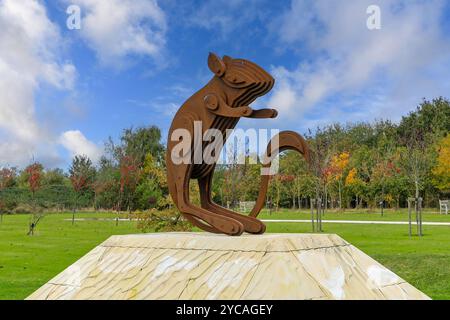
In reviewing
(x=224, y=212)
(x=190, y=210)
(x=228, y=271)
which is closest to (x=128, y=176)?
(x=224, y=212)

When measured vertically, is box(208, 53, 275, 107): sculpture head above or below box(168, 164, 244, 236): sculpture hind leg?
above

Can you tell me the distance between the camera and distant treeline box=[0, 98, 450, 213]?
1022 inches

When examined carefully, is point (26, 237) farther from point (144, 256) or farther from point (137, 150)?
point (137, 150)

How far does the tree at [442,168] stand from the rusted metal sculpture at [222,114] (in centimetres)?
2321

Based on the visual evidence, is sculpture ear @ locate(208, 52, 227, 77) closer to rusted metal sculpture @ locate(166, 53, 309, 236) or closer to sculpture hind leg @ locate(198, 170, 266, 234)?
rusted metal sculpture @ locate(166, 53, 309, 236)

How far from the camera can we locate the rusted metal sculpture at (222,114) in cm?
515

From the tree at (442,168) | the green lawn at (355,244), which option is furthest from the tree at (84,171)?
the tree at (442,168)

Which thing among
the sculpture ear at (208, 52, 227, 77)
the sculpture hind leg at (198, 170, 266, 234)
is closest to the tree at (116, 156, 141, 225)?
the sculpture hind leg at (198, 170, 266, 234)

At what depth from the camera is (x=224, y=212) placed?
18.1 ft

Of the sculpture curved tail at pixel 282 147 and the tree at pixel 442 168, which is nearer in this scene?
the sculpture curved tail at pixel 282 147

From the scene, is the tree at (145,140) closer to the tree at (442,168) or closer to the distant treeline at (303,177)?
the distant treeline at (303,177)

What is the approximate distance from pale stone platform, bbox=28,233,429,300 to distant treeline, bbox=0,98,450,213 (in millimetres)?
17155

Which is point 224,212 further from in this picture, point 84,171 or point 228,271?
point 84,171

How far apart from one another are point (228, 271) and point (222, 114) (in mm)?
1756
